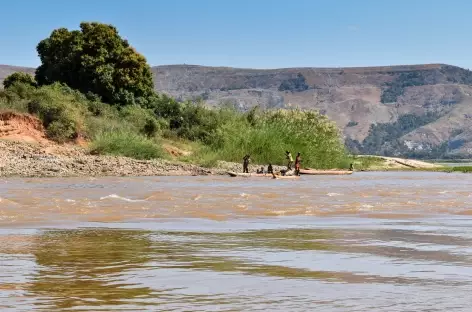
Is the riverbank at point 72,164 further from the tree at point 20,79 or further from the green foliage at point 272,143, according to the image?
the tree at point 20,79

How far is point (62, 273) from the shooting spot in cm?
895

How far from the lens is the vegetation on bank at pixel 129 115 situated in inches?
2234

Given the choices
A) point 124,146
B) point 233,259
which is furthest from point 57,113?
point 233,259

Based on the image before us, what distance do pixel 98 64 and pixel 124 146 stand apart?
17271mm

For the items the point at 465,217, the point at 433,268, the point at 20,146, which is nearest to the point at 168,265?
the point at 433,268

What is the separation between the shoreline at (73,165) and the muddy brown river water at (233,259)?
23709 millimetres

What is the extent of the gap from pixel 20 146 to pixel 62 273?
4238 centimetres

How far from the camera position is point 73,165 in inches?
1774

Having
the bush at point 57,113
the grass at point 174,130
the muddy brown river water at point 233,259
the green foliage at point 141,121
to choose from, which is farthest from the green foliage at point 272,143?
the muddy brown river water at point 233,259

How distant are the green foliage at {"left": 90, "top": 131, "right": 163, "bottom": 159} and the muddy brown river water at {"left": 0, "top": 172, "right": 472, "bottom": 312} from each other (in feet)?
107

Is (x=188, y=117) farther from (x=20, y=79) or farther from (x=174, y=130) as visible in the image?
(x=20, y=79)

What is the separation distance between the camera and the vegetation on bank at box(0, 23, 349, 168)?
56.8 m

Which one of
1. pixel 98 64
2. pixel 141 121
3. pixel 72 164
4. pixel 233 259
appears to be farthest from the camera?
pixel 98 64

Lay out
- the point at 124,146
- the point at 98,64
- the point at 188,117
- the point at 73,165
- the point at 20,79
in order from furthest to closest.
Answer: the point at 188,117 → the point at 20,79 → the point at 98,64 → the point at 124,146 → the point at 73,165
